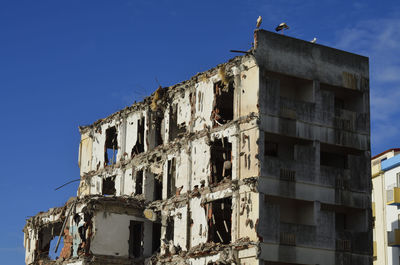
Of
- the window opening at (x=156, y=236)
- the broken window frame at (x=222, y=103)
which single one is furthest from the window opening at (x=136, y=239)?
the broken window frame at (x=222, y=103)

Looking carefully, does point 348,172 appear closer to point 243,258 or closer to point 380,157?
→ point 243,258

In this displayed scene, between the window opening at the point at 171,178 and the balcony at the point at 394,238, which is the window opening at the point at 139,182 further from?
the balcony at the point at 394,238

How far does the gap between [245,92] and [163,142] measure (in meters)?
8.23

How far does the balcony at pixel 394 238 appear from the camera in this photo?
50594 mm

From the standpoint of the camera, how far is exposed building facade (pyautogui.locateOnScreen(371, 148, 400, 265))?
51.4 m

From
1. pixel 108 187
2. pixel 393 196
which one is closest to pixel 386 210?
pixel 393 196

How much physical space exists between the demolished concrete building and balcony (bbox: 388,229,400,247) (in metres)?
9.27

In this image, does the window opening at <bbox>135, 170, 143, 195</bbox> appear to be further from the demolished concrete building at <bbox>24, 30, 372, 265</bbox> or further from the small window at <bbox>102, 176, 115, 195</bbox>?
the small window at <bbox>102, 176, 115, 195</bbox>

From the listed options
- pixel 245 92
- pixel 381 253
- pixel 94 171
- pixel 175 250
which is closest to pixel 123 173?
pixel 94 171

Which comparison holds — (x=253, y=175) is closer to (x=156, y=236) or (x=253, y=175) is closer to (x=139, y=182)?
(x=156, y=236)

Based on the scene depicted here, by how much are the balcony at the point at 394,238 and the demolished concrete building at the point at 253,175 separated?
927 centimetres

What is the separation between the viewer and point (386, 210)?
53656 mm

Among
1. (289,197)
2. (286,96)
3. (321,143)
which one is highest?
(286,96)

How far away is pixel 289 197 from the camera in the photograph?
39562mm
